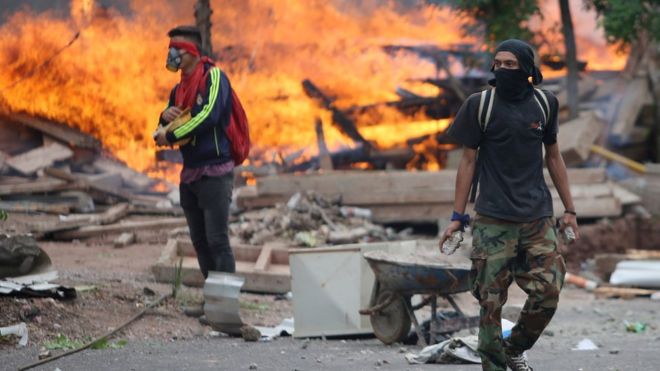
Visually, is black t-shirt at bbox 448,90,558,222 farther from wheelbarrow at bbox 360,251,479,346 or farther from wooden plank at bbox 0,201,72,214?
wooden plank at bbox 0,201,72,214

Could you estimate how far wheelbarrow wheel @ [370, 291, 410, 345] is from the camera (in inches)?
324

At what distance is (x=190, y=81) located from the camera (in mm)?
8383

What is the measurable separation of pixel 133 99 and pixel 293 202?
491 centimetres

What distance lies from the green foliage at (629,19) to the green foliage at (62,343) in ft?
34.1

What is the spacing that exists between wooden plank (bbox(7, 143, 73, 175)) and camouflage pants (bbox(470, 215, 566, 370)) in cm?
1095

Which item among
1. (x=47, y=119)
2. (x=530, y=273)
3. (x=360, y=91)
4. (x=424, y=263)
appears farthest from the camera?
(x=360, y=91)

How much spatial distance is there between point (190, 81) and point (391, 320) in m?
2.38

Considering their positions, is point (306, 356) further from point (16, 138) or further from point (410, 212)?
point (16, 138)

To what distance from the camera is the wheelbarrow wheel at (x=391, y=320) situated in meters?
8.23

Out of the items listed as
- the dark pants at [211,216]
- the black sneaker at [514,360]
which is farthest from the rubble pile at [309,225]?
the black sneaker at [514,360]

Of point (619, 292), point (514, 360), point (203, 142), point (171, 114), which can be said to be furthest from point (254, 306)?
point (619, 292)

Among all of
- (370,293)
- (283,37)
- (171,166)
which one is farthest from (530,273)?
(283,37)

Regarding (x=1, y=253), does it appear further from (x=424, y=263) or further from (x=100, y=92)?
(x=100, y=92)

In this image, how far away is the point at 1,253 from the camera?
8.60m
